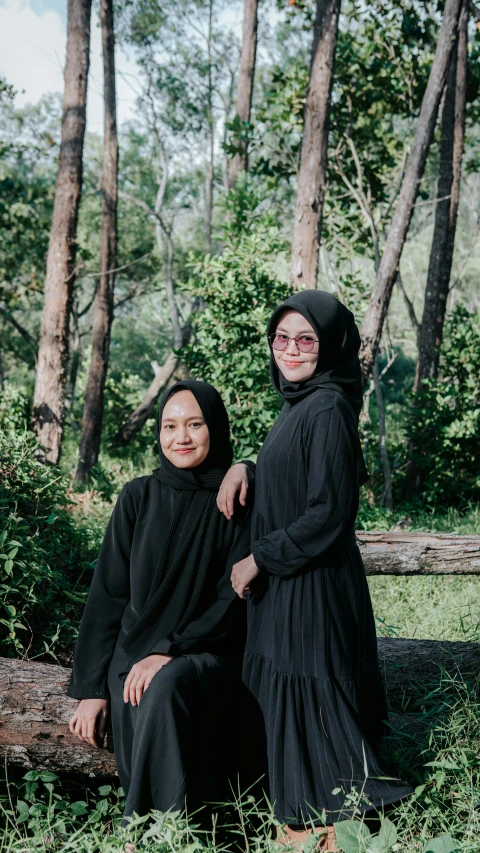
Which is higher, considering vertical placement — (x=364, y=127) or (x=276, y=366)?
(x=364, y=127)

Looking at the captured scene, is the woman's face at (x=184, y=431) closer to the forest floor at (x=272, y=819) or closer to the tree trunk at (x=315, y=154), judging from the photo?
the forest floor at (x=272, y=819)

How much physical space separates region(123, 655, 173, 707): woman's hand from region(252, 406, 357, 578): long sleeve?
0.48 meters

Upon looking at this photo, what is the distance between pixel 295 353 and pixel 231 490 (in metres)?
0.53

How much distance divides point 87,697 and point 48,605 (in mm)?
1461

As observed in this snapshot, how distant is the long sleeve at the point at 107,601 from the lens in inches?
108

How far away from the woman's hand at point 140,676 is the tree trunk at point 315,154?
5.47 m

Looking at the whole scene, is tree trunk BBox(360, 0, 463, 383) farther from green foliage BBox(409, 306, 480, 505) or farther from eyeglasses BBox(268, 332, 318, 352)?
eyeglasses BBox(268, 332, 318, 352)

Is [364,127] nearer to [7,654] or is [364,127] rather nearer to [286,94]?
[286,94]

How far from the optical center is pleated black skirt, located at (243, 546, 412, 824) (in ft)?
8.09

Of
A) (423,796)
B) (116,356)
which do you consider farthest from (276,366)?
(116,356)

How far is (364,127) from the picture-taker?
10.6m

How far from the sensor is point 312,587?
8.27 ft

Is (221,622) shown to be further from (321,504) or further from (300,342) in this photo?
(300,342)

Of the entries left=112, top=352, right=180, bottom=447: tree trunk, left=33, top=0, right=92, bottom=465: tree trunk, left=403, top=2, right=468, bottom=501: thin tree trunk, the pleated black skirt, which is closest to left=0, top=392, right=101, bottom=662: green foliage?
the pleated black skirt
